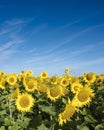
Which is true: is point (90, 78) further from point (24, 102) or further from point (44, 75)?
point (44, 75)

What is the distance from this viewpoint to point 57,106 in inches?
423

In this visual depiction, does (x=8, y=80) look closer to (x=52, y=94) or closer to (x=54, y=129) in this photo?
(x=52, y=94)

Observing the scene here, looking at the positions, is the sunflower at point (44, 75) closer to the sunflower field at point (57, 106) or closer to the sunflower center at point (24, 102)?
the sunflower field at point (57, 106)

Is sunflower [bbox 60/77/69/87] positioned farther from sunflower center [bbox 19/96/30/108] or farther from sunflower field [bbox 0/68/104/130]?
sunflower center [bbox 19/96/30/108]

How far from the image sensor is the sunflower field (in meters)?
8.38

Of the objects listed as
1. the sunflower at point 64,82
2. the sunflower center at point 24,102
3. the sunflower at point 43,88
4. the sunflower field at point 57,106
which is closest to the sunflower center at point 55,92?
the sunflower field at point 57,106

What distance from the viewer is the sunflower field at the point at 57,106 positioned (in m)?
8.38

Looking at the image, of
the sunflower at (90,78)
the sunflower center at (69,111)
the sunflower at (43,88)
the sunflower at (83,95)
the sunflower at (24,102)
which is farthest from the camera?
the sunflower at (90,78)

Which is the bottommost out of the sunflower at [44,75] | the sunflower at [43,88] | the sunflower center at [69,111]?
the sunflower center at [69,111]

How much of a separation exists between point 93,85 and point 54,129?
551 cm

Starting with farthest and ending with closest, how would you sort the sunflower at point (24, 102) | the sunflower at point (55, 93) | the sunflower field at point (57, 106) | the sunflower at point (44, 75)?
the sunflower at point (44, 75) < the sunflower at point (24, 102) < the sunflower at point (55, 93) < the sunflower field at point (57, 106)

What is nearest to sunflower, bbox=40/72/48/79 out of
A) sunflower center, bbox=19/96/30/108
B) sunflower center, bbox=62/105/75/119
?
sunflower center, bbox=19/96/30/108

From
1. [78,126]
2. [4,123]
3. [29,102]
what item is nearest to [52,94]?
[29,102]

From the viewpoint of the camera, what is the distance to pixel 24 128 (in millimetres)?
10336
